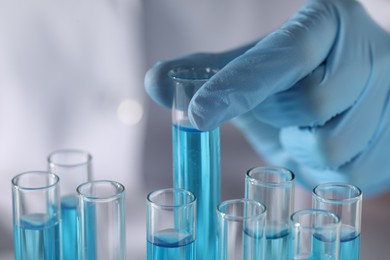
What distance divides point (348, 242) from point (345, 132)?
0.40 meters

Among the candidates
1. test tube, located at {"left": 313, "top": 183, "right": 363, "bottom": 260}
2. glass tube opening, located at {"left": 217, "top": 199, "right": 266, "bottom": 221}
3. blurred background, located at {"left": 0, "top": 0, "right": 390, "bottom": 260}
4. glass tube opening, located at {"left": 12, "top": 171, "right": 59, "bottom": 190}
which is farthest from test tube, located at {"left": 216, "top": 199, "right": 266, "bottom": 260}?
blurred background, located at {"left": 0, "top": 0, "right": 390, "bottom": 260}

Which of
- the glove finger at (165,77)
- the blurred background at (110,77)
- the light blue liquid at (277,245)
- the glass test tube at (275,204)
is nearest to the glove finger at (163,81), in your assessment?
the glove finger at (165,77)

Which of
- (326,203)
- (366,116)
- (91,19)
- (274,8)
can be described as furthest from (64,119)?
(326,203)

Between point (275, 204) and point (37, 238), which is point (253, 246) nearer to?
point (275, 204)

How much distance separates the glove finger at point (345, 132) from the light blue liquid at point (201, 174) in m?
0.37

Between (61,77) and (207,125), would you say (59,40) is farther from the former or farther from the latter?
(207,125)

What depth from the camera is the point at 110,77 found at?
6.46ft

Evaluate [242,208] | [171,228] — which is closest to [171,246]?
[171,228]

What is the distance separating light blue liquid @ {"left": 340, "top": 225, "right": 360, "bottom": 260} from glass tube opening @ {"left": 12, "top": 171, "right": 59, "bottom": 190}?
526 mm

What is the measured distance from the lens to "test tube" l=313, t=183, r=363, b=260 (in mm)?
1199

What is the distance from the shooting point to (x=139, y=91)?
6.58 feet

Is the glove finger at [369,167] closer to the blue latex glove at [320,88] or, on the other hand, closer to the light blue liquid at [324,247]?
the blue latex glove at [320,88]

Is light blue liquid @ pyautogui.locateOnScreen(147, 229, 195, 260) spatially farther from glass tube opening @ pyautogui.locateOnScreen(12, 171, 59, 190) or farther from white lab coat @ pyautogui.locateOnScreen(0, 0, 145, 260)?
white lab coat @ pyautogui.locateOnScreen(0, 0, 145, 260)

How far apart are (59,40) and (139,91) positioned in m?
0.26
